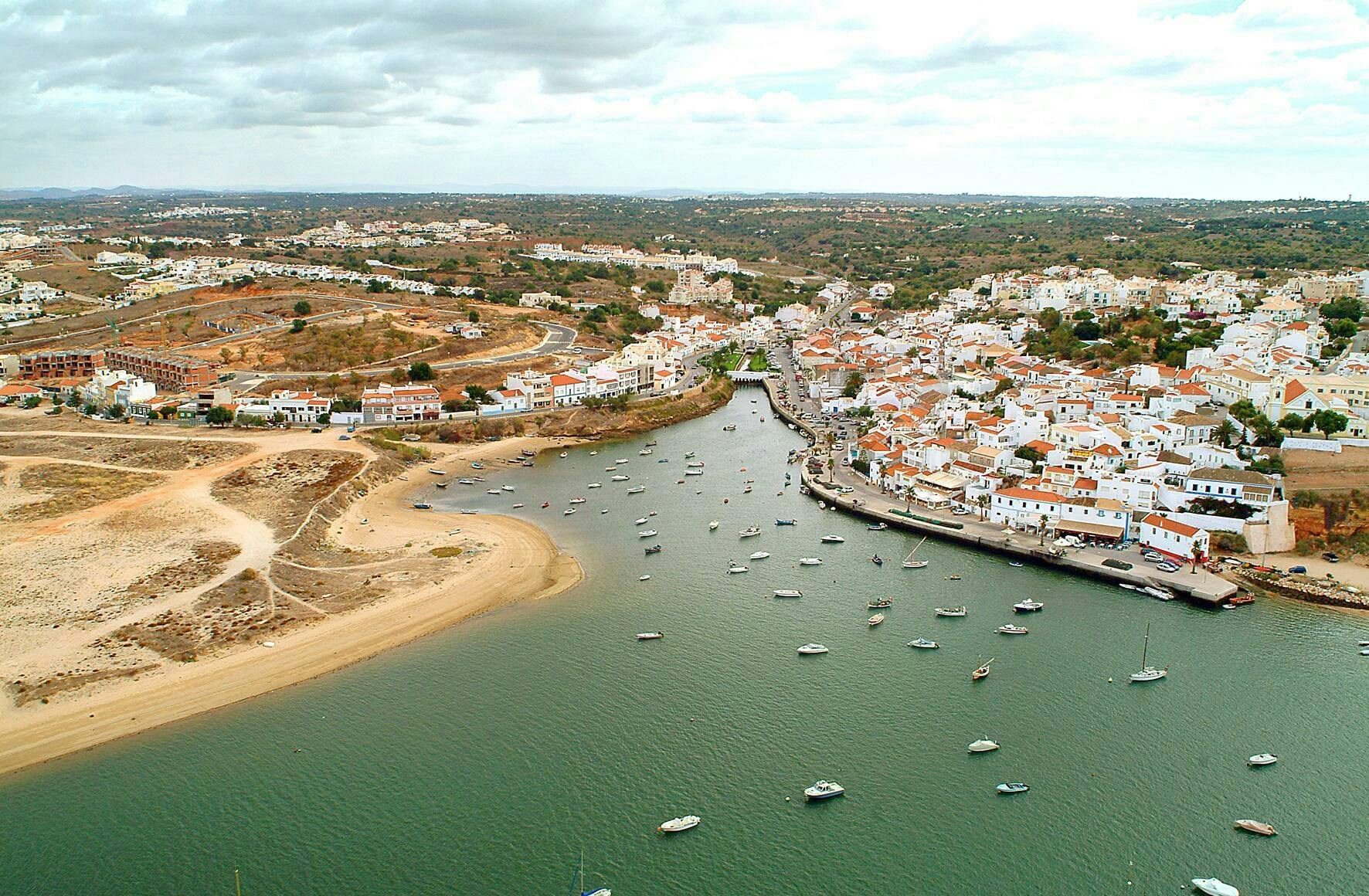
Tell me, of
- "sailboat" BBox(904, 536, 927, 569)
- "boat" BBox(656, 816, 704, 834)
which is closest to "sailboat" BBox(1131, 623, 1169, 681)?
"sailboat" BBox(904, 536, 927, 569)

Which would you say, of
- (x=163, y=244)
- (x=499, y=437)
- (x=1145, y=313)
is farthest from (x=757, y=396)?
(x=163, y=244)

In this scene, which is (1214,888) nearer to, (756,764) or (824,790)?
(824,790)

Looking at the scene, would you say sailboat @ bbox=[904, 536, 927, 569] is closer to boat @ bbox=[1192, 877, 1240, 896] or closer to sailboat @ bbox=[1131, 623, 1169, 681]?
sailboat @ bbox=[1131, 623, 1169, 681]

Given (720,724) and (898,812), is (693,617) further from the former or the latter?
(898,812)

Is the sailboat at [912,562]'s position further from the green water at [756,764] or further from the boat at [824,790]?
the boat at [824,790]

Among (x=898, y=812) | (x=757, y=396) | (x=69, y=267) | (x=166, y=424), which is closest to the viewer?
(x=898, y=812)

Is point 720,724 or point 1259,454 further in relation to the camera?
point 1259,454
